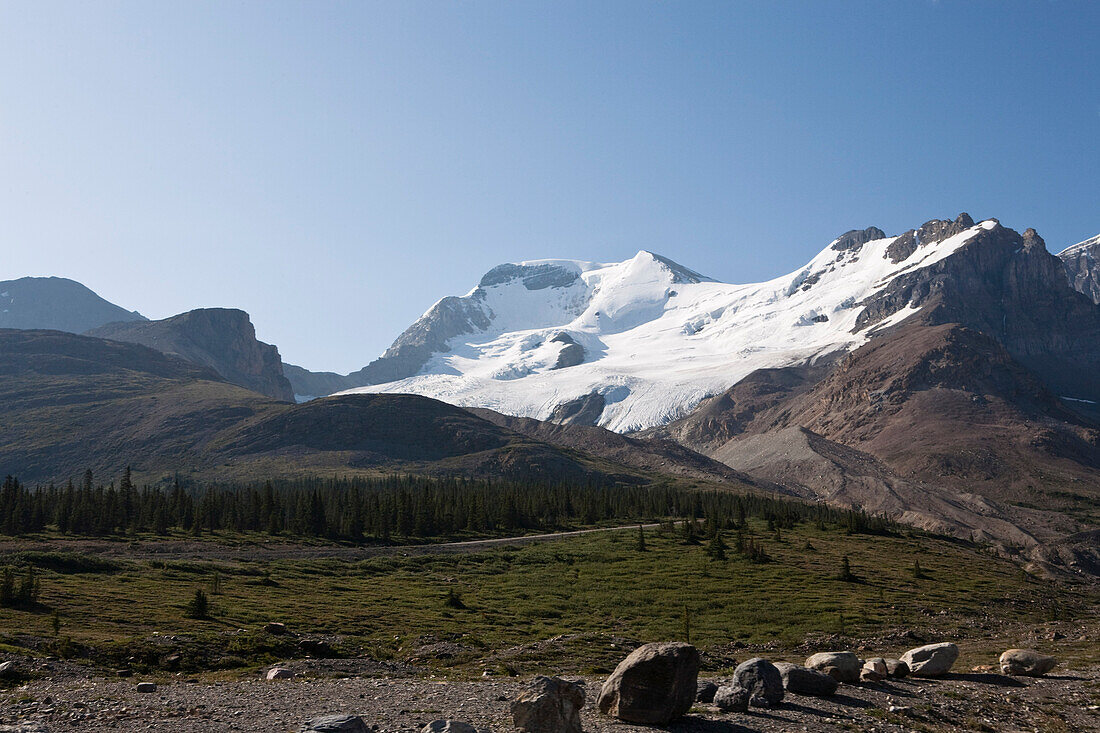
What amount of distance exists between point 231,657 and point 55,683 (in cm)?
890

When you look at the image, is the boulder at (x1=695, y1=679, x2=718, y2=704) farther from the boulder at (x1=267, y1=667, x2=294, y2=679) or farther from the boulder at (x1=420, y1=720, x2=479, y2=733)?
the boulder at (x1=267, y1=667, x2=294, y2=679)

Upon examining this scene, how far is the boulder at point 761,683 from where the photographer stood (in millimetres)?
31234

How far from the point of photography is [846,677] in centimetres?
3631

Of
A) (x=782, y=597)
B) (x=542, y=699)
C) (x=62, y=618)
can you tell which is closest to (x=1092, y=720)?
(x=542, y=699)

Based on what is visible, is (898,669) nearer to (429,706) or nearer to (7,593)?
(429,706)

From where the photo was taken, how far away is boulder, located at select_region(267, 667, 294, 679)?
1388 inches

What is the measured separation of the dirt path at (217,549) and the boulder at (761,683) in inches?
3053

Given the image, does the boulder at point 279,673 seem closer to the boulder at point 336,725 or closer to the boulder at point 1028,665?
the boulder at point 336,725

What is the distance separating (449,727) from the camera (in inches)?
913

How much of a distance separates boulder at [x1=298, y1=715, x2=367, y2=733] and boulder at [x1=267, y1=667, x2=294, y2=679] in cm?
1347

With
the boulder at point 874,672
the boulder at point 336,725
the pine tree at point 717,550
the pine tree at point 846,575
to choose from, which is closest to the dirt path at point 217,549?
the pine tree at point 717,550

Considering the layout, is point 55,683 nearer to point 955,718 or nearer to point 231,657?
point 231,657

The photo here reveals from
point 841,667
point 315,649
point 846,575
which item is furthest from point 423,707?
point 846,575

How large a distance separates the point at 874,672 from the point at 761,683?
363 inches
